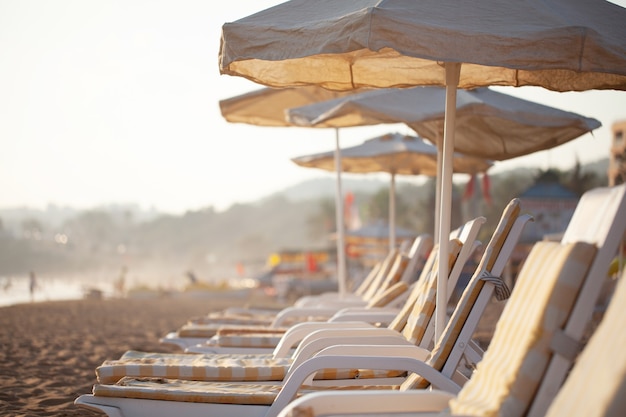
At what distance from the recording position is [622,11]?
368 cm

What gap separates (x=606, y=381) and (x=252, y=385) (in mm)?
2344

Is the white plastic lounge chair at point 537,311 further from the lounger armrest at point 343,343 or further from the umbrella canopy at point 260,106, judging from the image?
the umbrella canopy at point 260,106

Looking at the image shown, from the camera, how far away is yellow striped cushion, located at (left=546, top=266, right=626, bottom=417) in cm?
172

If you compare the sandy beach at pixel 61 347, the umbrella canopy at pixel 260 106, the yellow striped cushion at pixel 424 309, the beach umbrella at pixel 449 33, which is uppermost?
the umbrella canopy at pixel 260 106

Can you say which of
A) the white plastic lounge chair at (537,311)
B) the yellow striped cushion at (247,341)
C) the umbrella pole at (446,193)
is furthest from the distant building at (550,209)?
the white plastic lounge chair at (537,311)

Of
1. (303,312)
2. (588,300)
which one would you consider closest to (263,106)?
(303,312)

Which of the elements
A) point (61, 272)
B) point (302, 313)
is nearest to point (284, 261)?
point (302, 313)

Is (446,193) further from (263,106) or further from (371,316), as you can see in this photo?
(263,106)

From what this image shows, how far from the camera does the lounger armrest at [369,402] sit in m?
2.61

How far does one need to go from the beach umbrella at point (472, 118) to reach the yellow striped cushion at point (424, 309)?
1883mm

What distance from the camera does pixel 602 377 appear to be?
1821 millimetres

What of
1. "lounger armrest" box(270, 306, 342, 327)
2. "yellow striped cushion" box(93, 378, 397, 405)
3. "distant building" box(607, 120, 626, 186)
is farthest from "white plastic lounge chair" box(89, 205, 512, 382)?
"distant building" box(607, 120, 626, 186)

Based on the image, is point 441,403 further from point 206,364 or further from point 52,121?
point 52,121

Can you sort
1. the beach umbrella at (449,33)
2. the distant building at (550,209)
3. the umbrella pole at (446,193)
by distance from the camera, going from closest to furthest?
the beach umbrella at (449,33)
the umbrella pole at (446,193)
the distant building at (550,209)
